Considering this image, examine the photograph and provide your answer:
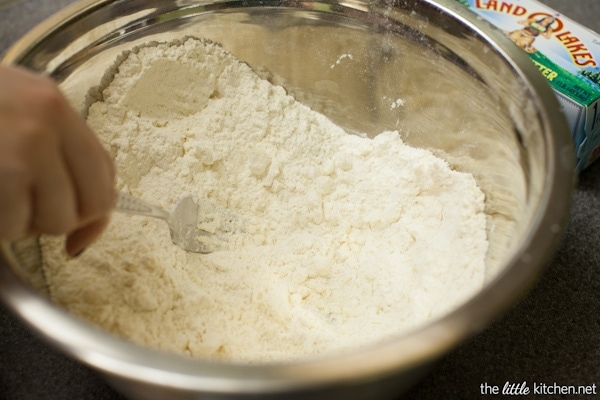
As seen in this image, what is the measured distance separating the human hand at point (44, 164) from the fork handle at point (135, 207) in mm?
100

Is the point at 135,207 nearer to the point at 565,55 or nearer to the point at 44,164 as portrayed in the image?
the point at 44,164

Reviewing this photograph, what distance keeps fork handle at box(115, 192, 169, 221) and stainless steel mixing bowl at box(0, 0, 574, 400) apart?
0.12 metres

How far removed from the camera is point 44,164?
1.72ft

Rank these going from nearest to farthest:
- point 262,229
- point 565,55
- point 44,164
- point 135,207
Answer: point 44,164, point 135,207, point 262,229, point 565,55

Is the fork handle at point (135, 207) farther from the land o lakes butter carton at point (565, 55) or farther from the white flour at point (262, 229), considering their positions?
the land o lakes butter carton at point (565, 55)

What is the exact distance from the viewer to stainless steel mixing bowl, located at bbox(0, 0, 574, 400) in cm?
50

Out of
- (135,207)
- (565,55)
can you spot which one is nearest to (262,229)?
(135,207)

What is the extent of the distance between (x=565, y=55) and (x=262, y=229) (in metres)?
0.61

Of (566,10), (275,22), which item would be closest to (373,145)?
(275,22)

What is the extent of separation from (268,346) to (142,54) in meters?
0.51

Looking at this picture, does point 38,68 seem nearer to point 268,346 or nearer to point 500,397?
point 268,346

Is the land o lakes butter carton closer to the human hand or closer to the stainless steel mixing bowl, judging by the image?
the stainless steel mixing bowl

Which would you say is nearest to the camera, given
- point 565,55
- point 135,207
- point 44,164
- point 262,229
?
point 44,164

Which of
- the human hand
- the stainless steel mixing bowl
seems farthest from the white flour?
the human hand
